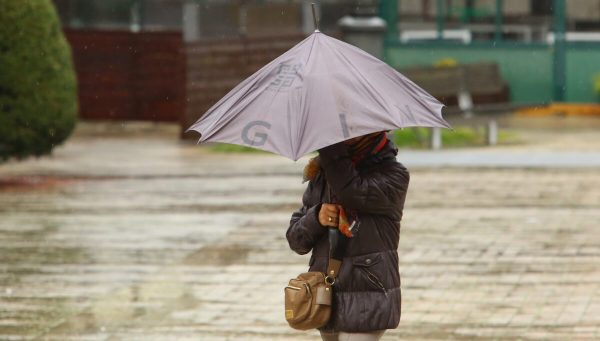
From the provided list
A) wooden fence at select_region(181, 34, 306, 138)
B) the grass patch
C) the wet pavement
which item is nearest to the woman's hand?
the wet pavement

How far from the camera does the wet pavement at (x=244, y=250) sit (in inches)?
350

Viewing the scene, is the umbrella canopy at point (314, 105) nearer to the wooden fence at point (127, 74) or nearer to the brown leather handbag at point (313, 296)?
the brown leather handbag at point (313, 296)

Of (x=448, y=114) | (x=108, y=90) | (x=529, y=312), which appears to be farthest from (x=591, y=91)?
(x=529, y=312)

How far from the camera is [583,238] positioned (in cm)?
1180

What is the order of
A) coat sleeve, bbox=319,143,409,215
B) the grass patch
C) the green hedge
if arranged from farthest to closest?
the grass patch, the green hedge, coat sleeve, bbox=319,143,409,215

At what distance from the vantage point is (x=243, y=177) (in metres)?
16.7

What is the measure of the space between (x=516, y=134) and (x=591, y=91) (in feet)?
13.6

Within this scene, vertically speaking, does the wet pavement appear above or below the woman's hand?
below

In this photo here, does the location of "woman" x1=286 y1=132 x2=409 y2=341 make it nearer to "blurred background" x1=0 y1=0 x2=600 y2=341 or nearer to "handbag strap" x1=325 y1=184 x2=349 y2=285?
"handbag strap" x1=325 y1=184 x2=349 y2=285

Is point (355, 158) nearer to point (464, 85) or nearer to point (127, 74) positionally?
point (464, 85)

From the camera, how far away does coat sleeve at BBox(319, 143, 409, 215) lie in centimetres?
520

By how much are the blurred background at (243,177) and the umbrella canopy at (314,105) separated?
3.31 m

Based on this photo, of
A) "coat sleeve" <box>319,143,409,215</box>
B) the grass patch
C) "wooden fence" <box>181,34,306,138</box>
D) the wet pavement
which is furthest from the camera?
"wooden fence" <box>181,34,306,138</box>

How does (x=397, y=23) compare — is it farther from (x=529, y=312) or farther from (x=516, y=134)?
(x=529, y=312)
